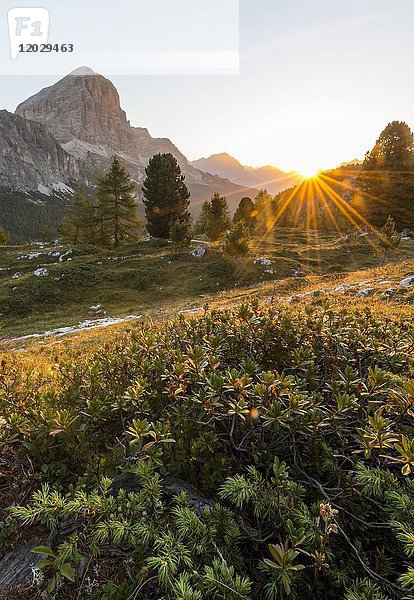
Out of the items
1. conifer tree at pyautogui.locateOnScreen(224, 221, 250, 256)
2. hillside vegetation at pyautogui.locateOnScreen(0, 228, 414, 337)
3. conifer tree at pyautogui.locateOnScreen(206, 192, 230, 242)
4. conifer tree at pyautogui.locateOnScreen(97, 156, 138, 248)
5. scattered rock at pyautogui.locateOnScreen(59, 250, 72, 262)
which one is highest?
conifer tree at pyautogui.locateOnScreen(97, 156, 138, 248)

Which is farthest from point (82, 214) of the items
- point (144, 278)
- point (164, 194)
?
point (144, 278)

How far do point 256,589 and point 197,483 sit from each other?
0.92 meters

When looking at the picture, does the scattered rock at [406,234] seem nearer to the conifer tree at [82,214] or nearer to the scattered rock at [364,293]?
the scattered rock at [364,293]

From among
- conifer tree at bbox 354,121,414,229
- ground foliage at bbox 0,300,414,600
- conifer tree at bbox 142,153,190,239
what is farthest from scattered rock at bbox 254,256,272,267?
ground foliage at bbox 0,300,414,600

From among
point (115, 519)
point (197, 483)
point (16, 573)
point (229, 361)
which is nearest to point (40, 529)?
point (16, 573)

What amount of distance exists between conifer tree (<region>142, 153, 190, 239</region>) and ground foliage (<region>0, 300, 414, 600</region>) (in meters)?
43.5

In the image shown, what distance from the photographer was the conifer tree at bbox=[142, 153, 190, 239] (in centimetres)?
4541

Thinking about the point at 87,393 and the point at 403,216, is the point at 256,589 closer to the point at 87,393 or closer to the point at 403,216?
the point at 87,393

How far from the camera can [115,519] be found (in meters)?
2.05

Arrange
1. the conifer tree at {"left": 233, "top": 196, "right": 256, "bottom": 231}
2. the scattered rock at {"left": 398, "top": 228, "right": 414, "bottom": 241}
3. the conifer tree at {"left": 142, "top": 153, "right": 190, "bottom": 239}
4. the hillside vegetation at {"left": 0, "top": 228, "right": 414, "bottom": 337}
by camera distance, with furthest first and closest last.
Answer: the conifer tree at {"left": 233, "top": 196, "right": 256, "bottom": 231} < the scattered rock at {"left": 398, "top": 228, "right": 414, "bottom": 241} < the conifer tree at {"left": 142, "top": 153, "right": 190, "bottom": 239} < the hillside vegetation at {"left": 0, "top": 228, "right": 414, "bottom": 337}

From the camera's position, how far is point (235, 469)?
2.66m

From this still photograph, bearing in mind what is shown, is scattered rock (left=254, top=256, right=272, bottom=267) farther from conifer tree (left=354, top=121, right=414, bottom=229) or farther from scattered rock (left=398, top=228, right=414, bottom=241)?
conifer tree (left=354, top=121, right=414, bottom=229)

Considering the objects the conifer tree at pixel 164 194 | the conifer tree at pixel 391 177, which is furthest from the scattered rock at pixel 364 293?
the conifer tree at pixel 391 177

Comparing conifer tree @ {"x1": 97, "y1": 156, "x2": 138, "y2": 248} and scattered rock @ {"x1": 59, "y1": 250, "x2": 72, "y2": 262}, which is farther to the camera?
conifer tree @ {"x1": 97, "y1": 156, "x2": 138, "y2": 248}
